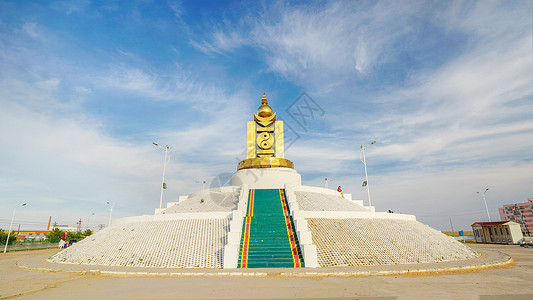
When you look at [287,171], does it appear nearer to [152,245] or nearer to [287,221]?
[287,221]

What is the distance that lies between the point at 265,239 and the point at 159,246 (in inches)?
272

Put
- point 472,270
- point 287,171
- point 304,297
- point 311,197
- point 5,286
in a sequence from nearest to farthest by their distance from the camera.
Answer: point 304,297, point 5,286, point 472,270, point 311,197, point 287,171

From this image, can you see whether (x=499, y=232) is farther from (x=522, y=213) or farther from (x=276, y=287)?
(x=522, y=213)

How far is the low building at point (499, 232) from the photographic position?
3978 centimetres

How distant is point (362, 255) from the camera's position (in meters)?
15.6

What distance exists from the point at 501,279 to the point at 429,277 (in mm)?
2939

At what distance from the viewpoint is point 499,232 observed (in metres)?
42.2

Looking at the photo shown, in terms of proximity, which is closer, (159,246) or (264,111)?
(159,246)

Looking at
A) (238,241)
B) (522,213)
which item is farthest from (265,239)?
(522,213)

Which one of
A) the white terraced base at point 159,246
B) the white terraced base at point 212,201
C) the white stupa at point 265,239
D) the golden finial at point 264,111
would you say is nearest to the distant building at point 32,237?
the white terraced base at point 212,201

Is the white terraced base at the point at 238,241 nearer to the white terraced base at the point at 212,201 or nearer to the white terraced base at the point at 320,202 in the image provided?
the white terraced base at the point at 320,202

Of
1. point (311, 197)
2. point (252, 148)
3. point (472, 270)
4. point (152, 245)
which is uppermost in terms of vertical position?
point (252, 148)

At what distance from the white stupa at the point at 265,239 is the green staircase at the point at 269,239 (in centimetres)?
6

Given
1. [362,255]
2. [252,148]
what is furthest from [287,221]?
[252,148]
